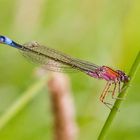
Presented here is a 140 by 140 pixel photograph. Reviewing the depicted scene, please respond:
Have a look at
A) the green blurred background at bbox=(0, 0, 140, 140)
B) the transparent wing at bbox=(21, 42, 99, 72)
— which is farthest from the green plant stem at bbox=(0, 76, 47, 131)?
the green blurred background at bbox=(0, 0, 140, 140)

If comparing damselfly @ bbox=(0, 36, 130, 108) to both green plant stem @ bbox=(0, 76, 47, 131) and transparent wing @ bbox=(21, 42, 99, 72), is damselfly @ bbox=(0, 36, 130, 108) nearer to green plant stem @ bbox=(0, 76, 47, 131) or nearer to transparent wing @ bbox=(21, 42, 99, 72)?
transparent wing @ bbox=(21, 42, 99, 72)

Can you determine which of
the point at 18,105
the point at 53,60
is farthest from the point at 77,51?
the point at 18,105

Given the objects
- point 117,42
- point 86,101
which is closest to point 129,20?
point 117,42

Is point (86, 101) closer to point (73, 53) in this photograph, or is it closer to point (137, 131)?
point (137, 131)

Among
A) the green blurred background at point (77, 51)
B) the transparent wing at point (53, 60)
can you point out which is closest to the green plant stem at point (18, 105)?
the transparent wing at point (53, 60)

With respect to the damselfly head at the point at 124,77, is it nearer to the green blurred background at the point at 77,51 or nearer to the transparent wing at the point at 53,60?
the transparent wing at the point at 53,60

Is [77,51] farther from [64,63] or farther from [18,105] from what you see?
[18,105]

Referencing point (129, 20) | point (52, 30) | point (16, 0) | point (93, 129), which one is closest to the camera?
point (93, 129)

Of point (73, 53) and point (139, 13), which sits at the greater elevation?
point (139, 13)
